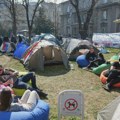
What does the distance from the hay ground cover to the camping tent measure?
514 inches

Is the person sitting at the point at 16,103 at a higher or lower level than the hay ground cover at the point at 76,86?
higher

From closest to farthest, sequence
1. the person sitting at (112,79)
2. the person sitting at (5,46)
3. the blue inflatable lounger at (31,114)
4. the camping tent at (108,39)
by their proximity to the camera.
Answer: the blue inflatable lounger at (31,114), the person sitting at (112,79), the person sitting at (5,46), the camping tent at (108,39)

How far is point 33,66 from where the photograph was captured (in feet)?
41.6

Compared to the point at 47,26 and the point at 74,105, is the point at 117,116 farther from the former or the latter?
the point at 47,26

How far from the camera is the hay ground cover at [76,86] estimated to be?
23.5 feet

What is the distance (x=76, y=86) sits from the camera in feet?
31.6

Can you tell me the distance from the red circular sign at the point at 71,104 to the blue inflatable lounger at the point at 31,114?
54cm

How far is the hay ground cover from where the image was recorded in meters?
7.16

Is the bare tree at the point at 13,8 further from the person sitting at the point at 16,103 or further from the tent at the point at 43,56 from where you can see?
the person sitting at the point at 16,103

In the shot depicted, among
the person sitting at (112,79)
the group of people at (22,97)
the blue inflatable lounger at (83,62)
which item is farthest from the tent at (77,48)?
the group of people at (22,97)

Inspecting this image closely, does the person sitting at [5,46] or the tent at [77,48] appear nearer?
the tent at [77,48]

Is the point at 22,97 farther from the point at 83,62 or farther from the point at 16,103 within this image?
the point at 83,62

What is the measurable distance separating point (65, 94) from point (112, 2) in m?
43.1

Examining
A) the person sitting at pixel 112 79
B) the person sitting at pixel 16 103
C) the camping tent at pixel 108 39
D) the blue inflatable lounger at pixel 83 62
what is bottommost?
the camping tent at pixel 108 39
